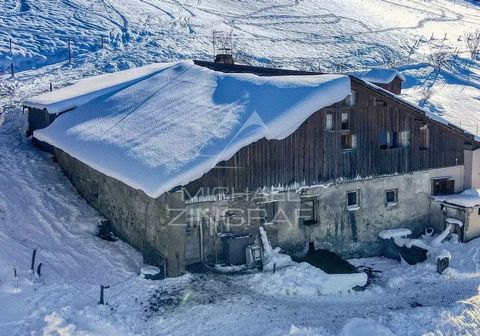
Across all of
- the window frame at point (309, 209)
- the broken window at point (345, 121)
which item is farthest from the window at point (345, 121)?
the window frame at point (309, 209)

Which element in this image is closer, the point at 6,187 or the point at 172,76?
the point at 6,187

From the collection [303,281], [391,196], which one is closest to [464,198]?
[391,196]

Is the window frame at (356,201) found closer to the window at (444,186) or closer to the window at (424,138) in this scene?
the window at (424,138)

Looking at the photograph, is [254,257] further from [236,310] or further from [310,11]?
[310,11]

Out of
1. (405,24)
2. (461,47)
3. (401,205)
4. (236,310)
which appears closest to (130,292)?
(236,310)

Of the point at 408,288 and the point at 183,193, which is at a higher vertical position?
Result: the point at 183,193

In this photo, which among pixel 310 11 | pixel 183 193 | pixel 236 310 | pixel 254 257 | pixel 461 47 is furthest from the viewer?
pixel 310 11
